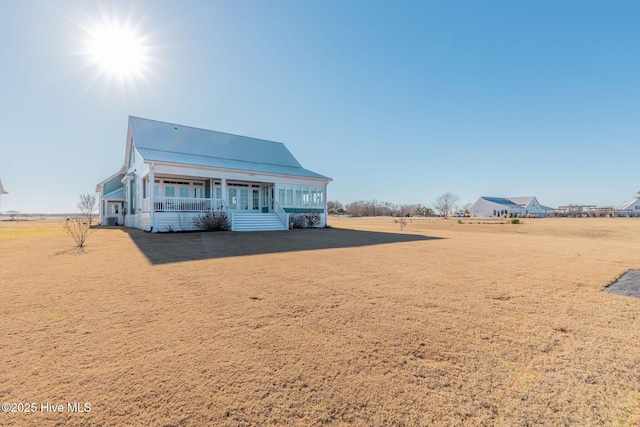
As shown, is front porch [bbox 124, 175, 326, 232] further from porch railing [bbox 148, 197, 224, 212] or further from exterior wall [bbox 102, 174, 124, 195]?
exterior wall [bbox 102, 174, 124, 195]

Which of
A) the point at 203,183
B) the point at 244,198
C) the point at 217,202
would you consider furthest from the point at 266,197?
the point at 203,183

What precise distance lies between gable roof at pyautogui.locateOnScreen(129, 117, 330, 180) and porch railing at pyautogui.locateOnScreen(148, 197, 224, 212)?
215cm

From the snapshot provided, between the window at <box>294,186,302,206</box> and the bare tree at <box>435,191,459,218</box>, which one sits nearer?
the window at <box>294,186,302,206</box>

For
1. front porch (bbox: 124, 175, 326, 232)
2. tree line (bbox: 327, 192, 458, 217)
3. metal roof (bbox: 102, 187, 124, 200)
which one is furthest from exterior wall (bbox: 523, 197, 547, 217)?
metal roof (bbox: 102, 187, 124, 200)

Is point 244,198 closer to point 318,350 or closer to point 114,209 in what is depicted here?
point 114,209

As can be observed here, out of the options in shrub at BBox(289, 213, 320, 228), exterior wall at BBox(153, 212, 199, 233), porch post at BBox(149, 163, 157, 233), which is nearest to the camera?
porch post at BBox(149, 163, 157, 233)

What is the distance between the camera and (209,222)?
1509cm

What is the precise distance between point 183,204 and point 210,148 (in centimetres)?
699

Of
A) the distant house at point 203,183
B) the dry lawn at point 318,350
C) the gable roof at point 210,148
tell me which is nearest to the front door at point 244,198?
the distant house at point 203,183

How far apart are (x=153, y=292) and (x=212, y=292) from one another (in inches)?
37.3

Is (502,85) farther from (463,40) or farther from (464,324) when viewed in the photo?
(464,324)

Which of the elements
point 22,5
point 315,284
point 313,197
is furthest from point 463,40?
point 22,5

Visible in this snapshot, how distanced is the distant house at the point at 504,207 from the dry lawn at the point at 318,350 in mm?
73173

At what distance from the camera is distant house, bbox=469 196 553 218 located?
67.4 metres
